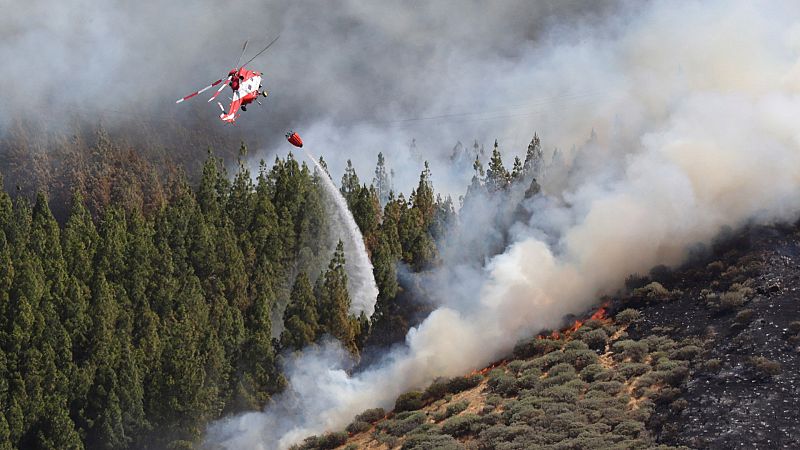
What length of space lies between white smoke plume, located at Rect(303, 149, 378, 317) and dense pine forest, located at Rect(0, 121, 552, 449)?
891 mm

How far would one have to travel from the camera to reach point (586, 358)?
88562mm

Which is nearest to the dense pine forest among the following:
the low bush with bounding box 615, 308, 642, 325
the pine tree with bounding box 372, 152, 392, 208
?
the low bush with bounding box 615, 308, 642, 325

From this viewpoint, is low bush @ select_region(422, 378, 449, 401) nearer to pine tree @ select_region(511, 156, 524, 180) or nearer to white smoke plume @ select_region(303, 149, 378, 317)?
white smoke plume @ select_region(303, 149, 378, 317)

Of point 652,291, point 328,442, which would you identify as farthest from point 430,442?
point 652,291

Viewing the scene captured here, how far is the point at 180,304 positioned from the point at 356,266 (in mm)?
13838

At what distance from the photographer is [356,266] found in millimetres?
109688

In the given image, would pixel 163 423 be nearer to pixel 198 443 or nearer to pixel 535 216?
pixel 198 443

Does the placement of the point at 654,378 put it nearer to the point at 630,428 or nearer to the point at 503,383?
the point at 630,428

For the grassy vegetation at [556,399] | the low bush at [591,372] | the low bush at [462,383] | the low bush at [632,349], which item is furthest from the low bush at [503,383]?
the low bush at [632,349]

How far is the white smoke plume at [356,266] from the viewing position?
106688 millimetres

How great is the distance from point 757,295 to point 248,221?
4326cm

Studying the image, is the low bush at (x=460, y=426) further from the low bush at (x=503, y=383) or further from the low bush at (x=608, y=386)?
the low bush at (x=608, y=386)

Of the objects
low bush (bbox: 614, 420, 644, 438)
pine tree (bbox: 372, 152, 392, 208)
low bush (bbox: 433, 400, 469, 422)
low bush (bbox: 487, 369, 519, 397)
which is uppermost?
pine tree (bbox: 372, 152, 392, 208)

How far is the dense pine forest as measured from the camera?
9294cm
